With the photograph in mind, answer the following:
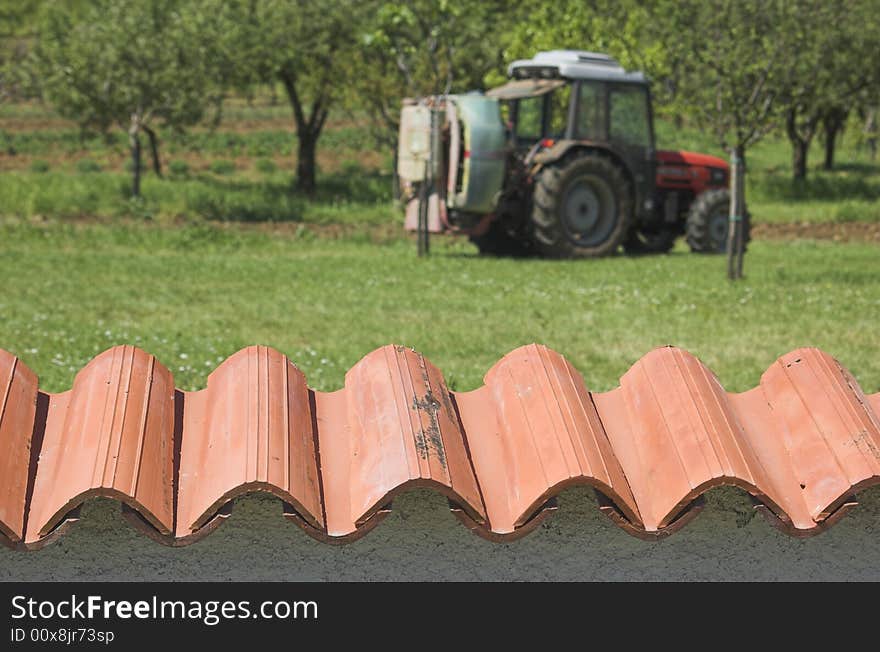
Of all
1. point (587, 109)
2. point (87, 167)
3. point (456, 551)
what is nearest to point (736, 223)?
point (587, 109)

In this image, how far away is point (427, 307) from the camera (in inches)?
472

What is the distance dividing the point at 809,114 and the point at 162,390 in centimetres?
3486

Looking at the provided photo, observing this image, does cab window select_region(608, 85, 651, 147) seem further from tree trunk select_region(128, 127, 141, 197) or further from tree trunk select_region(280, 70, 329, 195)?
tree trunk select_region(280, 70, 329, 195)

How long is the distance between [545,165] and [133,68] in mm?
12094

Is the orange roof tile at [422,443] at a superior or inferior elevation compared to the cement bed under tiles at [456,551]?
superior

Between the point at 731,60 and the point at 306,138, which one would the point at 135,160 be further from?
the point at 731,60

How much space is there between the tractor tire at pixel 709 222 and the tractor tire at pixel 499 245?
2599mm

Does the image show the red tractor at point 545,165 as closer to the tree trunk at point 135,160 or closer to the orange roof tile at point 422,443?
the tree trunk at point 135,160

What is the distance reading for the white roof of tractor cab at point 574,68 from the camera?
1756cm

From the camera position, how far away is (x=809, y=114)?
3475 centimetres

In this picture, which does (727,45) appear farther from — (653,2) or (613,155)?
(613,155)

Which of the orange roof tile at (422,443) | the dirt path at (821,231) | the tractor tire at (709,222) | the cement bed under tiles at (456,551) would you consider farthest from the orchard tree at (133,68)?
the cement bed under tiles at (456,551)

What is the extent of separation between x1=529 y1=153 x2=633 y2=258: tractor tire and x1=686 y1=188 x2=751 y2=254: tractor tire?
42.2 inches
